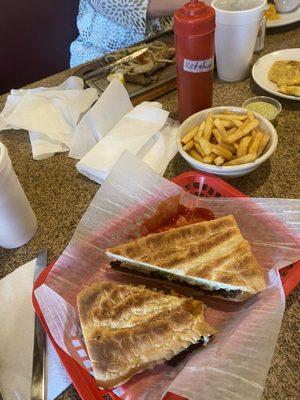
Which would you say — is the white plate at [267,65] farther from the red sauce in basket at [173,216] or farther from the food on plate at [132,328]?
the food on plate at [132,328]

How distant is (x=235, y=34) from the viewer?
1279mm

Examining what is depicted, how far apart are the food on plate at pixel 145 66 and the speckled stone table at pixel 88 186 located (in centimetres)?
11

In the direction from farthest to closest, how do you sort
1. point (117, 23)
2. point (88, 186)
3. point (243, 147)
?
point (117, 23), point (88, 186), point (243, 147)

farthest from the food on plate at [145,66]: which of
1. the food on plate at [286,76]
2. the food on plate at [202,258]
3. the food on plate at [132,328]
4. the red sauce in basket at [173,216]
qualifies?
the food on plate at [132,328]

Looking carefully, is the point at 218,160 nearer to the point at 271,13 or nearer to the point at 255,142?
the point at 255,142

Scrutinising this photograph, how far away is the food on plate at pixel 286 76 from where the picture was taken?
1295mm

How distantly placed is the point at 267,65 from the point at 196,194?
0.75 metres

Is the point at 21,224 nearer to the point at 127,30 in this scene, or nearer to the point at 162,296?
the point at 162,296

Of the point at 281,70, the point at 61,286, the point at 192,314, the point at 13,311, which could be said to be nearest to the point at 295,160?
the point at 281,70

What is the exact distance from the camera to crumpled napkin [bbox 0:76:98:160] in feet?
4.26

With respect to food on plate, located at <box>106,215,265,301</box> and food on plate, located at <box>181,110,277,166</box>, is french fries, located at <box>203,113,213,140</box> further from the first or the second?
food on plate, located at <box>106,215,265,301</box>

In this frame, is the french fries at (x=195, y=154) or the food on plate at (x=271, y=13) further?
the food on plate at (x=271, y=13)

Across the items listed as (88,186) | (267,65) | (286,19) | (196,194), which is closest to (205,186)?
(196,194)

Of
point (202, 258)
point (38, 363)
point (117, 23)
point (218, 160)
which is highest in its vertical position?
point (117, 23)
